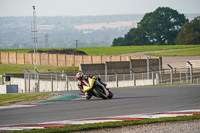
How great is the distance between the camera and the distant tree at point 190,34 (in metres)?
136

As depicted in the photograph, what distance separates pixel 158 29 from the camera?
544 feet

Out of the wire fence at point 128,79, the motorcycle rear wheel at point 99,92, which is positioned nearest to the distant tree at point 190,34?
the wire fence at point 128,79

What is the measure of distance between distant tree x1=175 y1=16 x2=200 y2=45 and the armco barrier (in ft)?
203

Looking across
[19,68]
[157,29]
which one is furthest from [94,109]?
[157,29]

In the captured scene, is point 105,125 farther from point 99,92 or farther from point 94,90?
point 94,90

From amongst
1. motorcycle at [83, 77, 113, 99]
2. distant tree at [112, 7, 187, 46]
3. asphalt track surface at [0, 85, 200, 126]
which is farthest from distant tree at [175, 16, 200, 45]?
asphalt track surface at [0, 85, 200, 126]

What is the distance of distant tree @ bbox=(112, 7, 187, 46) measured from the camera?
16312 centimetres

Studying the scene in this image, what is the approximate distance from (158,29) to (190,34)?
29.1m

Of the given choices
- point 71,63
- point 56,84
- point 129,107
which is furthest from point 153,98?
point 71,63

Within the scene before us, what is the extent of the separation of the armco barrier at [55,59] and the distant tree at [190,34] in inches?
2439

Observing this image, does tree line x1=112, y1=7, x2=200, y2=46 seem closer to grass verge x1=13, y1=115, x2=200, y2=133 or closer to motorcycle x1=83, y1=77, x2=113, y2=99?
motorcycle x1=83, y1=77, x2=113, y2=99

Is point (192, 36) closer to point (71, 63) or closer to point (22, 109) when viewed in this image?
point (71, 63)

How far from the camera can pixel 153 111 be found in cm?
1759

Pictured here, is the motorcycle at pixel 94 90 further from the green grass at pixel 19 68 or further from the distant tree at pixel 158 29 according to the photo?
the distant tree at pixel 158 29
